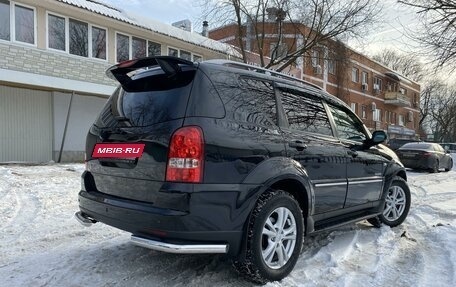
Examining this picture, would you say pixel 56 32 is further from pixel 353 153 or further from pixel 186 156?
pixel 186 156

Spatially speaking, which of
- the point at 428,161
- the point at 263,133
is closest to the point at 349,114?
the point at 263,133

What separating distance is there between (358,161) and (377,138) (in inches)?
21.8

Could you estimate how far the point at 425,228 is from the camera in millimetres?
6070

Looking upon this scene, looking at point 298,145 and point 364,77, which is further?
point 364,77

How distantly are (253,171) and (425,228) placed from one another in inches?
153

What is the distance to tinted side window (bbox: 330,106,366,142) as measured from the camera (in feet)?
16.5

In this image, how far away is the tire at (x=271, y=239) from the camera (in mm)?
3508

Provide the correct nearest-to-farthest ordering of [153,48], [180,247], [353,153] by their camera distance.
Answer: [180,247], [353,153], [153,48]

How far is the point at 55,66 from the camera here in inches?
556

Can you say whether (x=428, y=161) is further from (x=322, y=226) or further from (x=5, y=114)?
(x=5, y=114)

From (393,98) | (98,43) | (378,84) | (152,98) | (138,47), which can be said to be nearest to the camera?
(152,98)

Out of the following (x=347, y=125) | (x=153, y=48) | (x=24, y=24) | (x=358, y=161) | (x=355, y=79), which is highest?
(x=355, y=79)

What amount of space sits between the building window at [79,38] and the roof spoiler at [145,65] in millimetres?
12009

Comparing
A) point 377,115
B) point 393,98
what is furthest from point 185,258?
point 393,98
